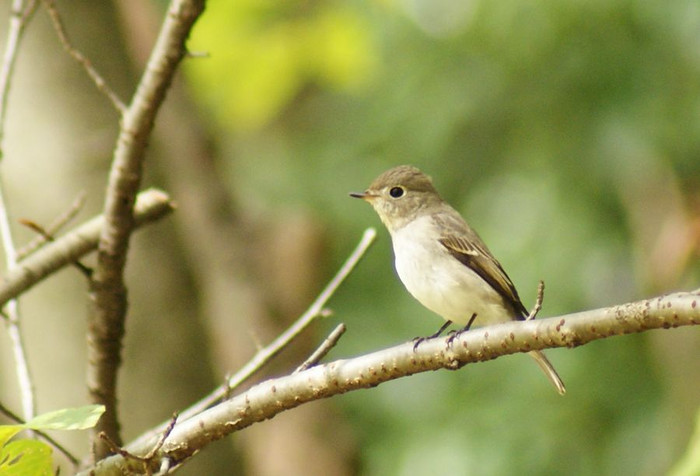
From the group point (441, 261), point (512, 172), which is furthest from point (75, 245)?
point (512, 172)

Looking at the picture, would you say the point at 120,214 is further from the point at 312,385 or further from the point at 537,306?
the point at 537,306

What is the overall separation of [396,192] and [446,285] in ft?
2.77

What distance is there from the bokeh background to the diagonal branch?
8.71 ft

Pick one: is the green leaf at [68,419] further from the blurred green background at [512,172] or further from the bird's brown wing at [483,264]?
the blurred green background at [512,172]

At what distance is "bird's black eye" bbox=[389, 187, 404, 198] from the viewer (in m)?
4.83

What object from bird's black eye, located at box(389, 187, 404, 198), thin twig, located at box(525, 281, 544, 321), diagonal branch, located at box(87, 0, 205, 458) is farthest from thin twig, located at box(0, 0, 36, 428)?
bird's black eye, located at box(389, 187, 404, 198)

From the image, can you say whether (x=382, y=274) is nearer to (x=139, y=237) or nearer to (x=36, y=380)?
(x=139, y=237)

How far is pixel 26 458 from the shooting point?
1.99m

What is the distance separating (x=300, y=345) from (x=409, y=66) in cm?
219

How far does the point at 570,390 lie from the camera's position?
693 cm

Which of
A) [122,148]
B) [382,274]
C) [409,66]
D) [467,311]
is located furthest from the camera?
[382,274]

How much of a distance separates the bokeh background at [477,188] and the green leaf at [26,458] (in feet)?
12.4

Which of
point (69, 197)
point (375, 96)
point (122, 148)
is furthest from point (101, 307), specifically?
point (375, 96)

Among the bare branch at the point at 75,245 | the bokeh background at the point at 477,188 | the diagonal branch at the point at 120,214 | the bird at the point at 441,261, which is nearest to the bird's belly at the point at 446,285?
the bird at the point at 441,261
